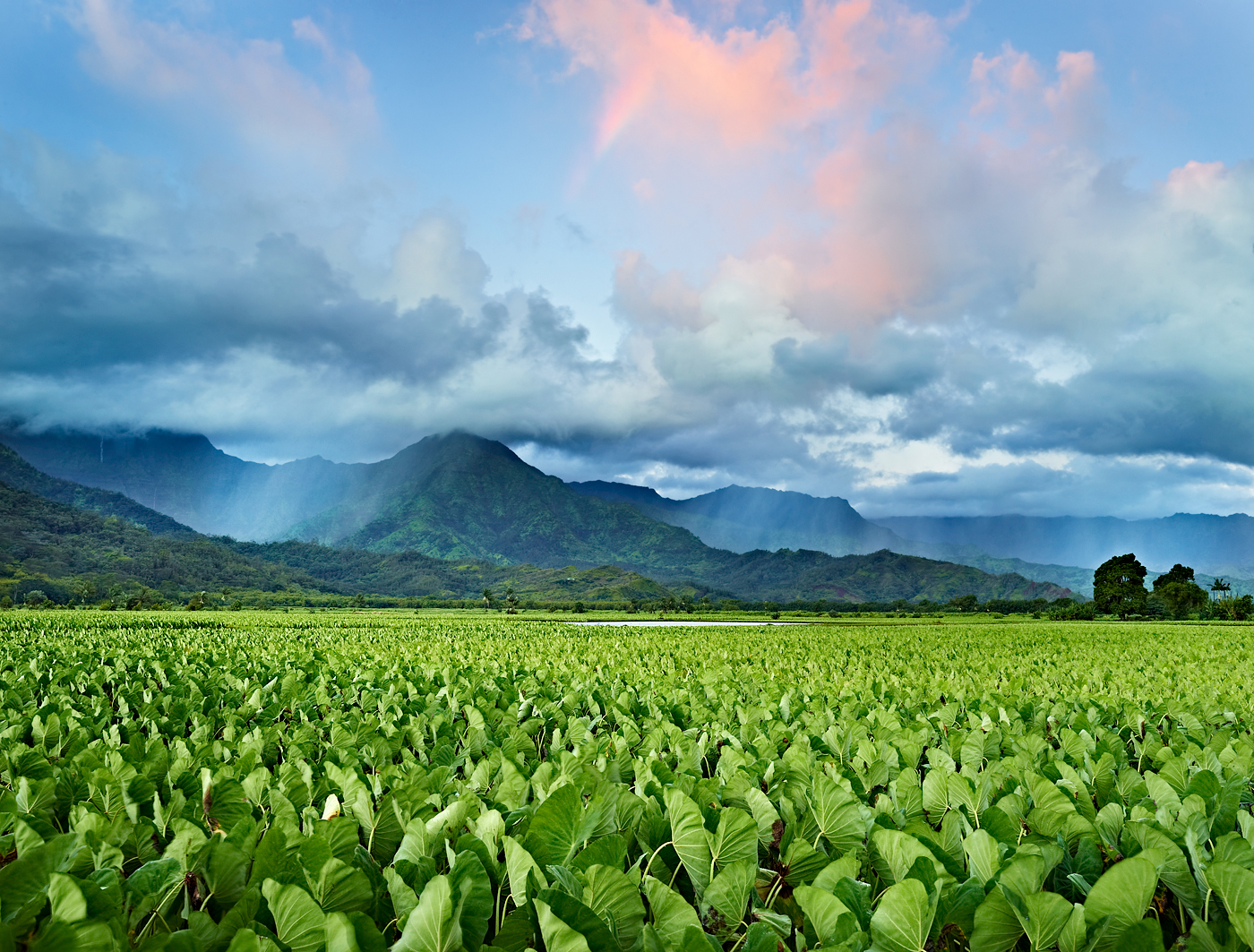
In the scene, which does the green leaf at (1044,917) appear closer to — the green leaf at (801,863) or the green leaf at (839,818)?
the green leaf at (801,863)

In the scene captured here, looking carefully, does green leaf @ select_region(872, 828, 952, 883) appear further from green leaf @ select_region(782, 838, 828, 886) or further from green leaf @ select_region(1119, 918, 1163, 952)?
green leaf @ select_region(1119, 918, 1163, 952)

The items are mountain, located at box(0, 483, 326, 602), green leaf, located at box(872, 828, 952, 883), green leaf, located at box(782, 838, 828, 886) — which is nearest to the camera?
green leaf, located at box(872, 828, 952, 883)

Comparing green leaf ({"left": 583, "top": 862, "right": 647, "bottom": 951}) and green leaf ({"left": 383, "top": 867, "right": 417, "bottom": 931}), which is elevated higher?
green leaf ({"left": 583, "top": 862, "right": 647, "bottom": 951})

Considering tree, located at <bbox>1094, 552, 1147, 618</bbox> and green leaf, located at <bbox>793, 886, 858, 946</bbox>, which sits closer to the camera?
green leaf, located at <bbox>793, 886, 858, 946</bbox>

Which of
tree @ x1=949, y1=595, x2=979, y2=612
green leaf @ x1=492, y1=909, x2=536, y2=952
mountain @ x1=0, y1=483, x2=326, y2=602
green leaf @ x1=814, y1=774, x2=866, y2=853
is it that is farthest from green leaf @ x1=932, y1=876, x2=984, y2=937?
mountain @ x1=0, y1=483, x2=326, y2=602

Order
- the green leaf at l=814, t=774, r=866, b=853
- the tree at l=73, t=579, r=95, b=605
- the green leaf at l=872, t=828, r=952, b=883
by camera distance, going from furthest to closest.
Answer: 1. the tree at l=73, t=579, r=95, b=605
2. the green leaf at l=814, t=774, r=866, b=853
3. the green leaf at l=872, t=828, r=952, b=883

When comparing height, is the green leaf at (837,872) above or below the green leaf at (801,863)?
above

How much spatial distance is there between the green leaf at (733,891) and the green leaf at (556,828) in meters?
0.46

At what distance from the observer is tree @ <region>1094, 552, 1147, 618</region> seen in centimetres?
7881

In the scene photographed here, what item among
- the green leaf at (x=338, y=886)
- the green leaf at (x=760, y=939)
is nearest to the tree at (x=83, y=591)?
the green leaf at (x=338, y=886)

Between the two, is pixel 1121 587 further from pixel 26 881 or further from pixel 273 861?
pixel 26 881

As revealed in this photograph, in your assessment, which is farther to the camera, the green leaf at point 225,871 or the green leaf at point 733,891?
the green leaf at point 225,871

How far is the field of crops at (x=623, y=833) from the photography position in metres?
1.79

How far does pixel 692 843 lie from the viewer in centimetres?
233
